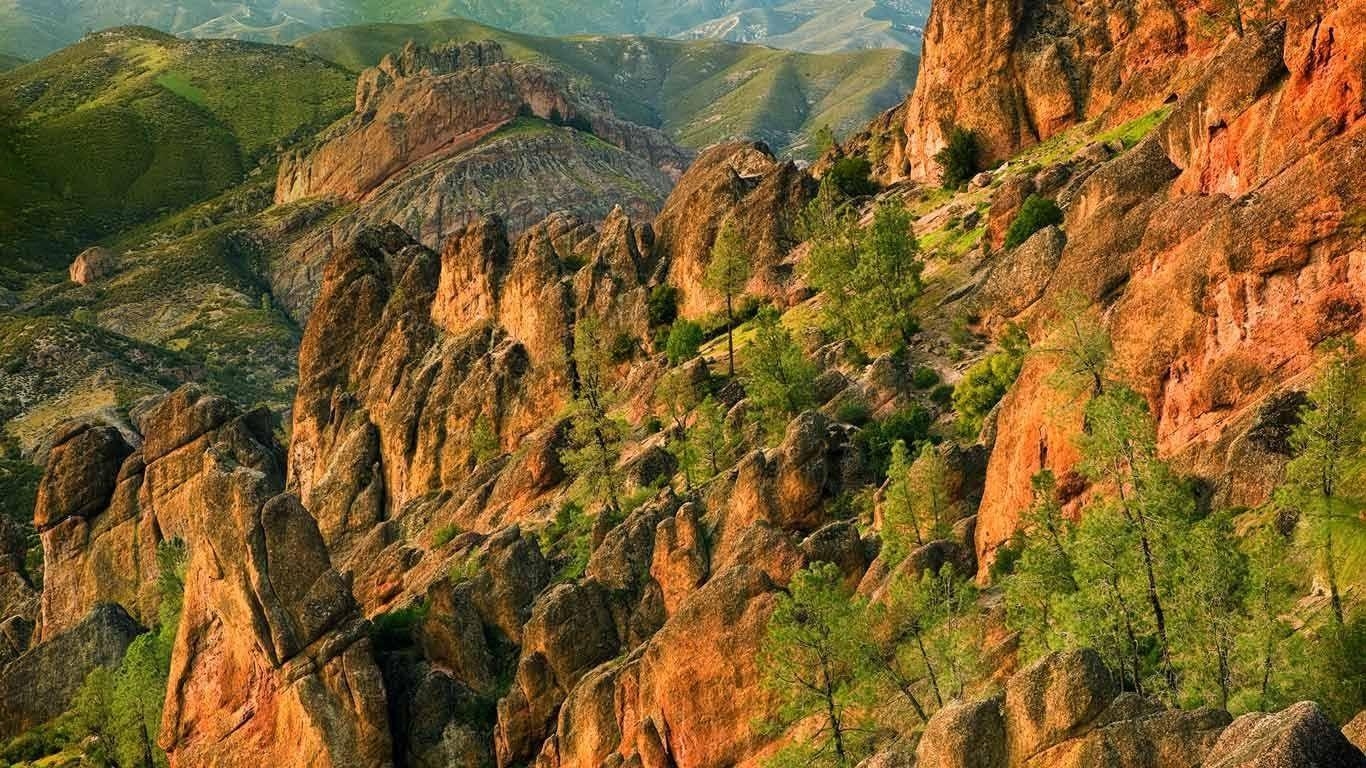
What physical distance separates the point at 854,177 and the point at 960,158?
20.0m

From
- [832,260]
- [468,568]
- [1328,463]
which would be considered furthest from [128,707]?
[1328,463]

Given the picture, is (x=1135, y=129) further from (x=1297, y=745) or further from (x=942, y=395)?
(x=1297, y=745)

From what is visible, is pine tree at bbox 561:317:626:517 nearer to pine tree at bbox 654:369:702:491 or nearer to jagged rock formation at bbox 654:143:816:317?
pine tree at bbox 654:369:702:491

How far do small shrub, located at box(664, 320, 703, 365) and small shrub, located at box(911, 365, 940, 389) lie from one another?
96.6ft

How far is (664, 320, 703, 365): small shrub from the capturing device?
121375 mm

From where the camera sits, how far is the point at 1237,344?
5912 cm

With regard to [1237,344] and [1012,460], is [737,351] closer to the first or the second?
[1012,460]

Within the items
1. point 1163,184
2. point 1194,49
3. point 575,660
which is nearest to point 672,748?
point 575,660

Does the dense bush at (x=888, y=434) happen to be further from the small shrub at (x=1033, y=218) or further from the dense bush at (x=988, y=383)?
the small shrub at (x=1033, y=218)

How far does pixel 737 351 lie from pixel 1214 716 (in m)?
85.5

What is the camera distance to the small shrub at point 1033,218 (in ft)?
332

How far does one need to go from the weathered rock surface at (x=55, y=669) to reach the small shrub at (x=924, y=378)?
2964 inches

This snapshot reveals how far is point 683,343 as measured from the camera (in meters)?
122

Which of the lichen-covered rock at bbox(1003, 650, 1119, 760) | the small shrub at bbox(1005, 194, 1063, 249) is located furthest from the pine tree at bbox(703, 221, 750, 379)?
the lichen-covered rock at bbox(1003, 650, 1119, 760)
